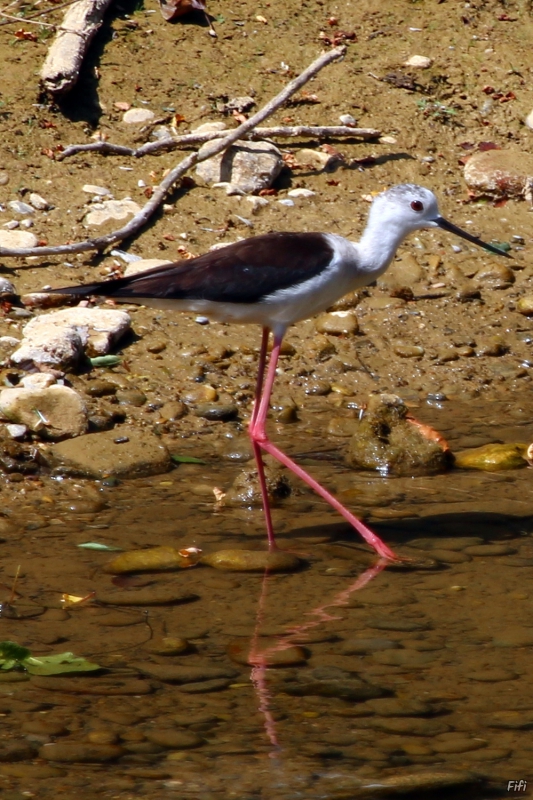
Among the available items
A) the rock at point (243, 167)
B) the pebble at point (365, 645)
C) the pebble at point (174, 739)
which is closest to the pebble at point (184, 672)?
the pebble at point (174, 739)

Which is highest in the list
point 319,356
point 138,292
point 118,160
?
point 138,292

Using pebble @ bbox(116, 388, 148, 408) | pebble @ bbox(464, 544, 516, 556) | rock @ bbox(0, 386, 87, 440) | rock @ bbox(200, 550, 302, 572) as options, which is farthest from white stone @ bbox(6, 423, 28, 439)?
pebble @ bbox(464, 544, 516, 556)

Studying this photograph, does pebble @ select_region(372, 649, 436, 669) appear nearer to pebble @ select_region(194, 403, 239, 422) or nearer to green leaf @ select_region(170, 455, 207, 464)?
green leaf @ select_region(170, 455, 207, 464)

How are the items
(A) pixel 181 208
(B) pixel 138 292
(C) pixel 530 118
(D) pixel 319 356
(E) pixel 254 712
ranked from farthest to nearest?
(C) pixel 530 118 → (A) pixel 181 208 → (D) pixel 319 356 → (B) pixel 138 292 → (E) pixel 254 712

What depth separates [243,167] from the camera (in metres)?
7.82

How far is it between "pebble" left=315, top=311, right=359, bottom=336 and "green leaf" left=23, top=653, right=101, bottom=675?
3.71 metres

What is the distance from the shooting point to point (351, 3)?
9562mm

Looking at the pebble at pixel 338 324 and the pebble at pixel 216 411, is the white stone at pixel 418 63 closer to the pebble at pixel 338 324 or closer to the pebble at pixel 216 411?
the pebble at pixel 338 324

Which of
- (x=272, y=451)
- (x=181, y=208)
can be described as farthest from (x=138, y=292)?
(x=181, y=208)

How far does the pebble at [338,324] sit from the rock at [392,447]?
127 cm

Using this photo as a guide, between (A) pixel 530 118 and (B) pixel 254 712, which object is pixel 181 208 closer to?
(A) pixel 530 118

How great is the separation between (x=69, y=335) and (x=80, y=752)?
3.31m

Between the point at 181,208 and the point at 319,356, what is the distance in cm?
157

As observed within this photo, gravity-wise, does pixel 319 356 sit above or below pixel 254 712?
below
